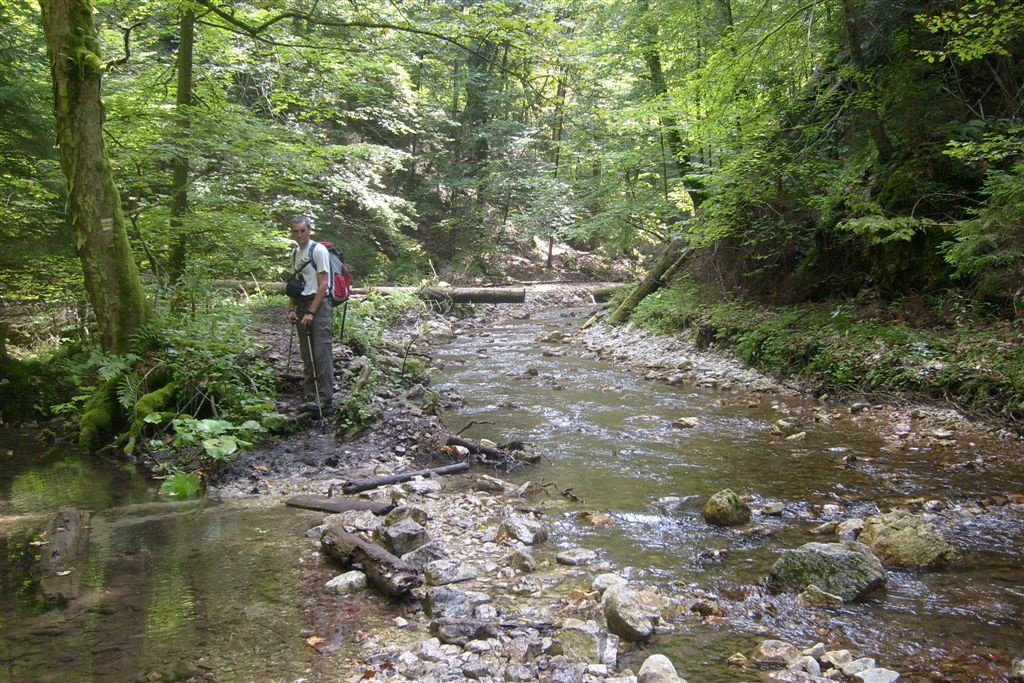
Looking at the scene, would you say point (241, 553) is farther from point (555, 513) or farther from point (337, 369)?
point (337, 369)

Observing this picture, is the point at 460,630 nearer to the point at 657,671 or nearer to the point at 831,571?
the point at 657,671

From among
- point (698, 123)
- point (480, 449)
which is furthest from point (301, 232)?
point (698, 123)

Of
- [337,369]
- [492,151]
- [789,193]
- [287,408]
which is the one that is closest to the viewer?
[287,408]

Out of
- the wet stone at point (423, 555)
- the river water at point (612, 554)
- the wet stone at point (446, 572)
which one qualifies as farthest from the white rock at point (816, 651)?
the wet stone at point (423, 555)

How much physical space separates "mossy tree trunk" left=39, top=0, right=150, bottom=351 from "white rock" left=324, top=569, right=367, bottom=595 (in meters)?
4.83

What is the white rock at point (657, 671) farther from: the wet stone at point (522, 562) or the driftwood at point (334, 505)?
the driftwood at point (334, 505)

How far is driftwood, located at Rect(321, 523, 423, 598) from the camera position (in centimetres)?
377

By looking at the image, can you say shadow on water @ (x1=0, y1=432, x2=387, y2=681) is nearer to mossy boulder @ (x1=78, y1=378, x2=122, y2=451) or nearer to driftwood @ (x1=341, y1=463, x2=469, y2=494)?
driftwood @ (x1=341, y1=463, x2=469, y2=494)


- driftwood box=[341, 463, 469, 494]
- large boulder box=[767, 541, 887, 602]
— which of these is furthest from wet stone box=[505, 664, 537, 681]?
driftwood box=[341, 463, 469, 494]

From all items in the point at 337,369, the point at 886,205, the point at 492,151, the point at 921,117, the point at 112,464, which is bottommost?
the point at 112,464

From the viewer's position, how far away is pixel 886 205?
31.0 feet

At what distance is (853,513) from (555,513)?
95.6 inches

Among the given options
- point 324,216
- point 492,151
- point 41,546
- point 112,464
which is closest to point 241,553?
point 41,546

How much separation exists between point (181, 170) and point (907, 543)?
407 inches
